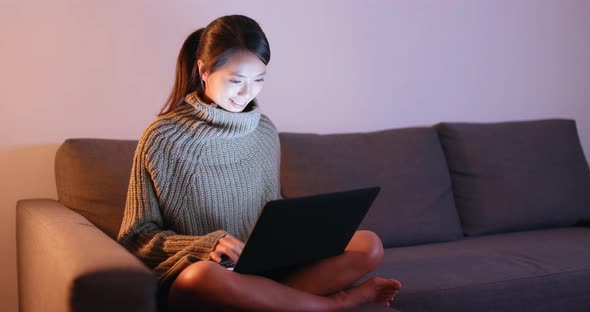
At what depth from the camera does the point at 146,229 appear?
1.79m

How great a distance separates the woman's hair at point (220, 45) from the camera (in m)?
1.82

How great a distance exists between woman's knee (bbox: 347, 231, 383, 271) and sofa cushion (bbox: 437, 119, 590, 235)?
90 centimetres

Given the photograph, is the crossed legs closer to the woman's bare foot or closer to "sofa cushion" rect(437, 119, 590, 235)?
the woman's bare foot

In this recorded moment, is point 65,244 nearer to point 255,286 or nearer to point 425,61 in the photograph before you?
Answer: point 255,286

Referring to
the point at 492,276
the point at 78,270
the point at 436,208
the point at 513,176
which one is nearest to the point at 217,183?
the point at 78,270


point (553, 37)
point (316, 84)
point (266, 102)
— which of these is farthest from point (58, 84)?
point (553, 37)

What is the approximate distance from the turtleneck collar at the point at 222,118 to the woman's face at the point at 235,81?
2cm

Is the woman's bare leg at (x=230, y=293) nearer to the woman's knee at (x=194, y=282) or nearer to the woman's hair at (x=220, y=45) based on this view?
the woman's knee at (x=194, y=282)

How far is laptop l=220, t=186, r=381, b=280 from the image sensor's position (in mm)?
1488

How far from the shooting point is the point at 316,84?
2.70m

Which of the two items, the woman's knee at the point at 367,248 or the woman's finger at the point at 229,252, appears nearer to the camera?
the woman's finger at the point at 229,252

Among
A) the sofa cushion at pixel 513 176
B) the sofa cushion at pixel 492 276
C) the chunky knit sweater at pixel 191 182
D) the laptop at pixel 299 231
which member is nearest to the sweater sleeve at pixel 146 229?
the chunky knit sweater at pixel 191 182

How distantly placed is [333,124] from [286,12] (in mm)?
437

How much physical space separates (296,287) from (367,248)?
19 cm
